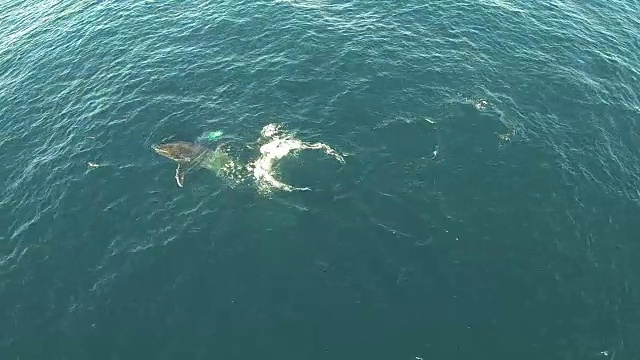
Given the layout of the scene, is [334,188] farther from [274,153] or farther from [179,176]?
[179,176]

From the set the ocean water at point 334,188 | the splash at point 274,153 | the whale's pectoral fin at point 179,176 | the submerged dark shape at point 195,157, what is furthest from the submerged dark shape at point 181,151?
the splash at point 274,153

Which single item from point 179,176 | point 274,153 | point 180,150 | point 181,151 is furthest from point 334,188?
point 180,150

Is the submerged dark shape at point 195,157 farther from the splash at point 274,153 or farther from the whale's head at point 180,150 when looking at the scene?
the splash at point 274,153

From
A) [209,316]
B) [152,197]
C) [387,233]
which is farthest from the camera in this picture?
[152,197]

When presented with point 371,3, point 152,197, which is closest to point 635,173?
point 371,3

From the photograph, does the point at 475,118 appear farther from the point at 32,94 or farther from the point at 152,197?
the point at 32,94

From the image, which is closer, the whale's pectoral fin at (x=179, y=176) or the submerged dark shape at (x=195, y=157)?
the whale's pectoral fin at (x=179, y=176)

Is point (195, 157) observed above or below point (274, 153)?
below
